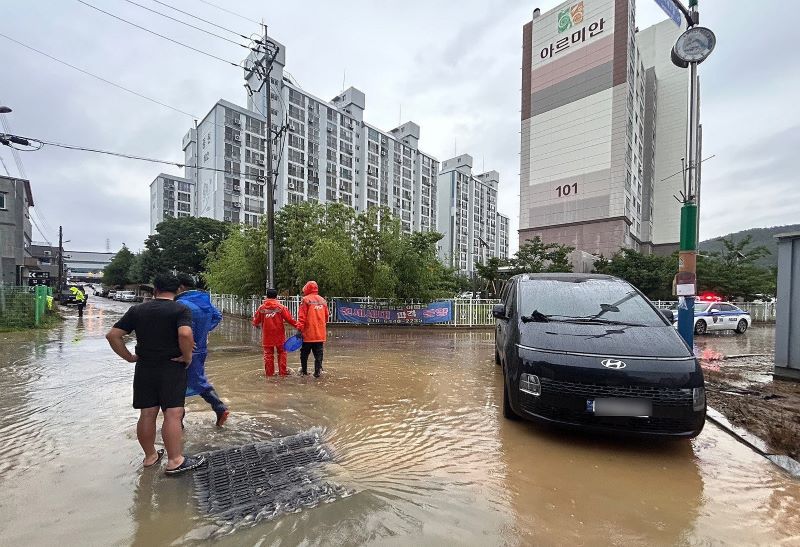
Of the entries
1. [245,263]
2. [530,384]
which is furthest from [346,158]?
[530,384]

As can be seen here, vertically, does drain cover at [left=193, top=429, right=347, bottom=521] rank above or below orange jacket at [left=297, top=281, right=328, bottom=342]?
below

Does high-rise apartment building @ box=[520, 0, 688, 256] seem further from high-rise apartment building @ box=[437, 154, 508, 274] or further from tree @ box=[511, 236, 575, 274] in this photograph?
high-rise apartment building @ box=[437, 154, 508, 274]

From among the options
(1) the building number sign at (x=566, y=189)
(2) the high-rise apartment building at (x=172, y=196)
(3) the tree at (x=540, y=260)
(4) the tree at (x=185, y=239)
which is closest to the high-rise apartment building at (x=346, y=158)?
(4) the tree at (x=185, y=239)

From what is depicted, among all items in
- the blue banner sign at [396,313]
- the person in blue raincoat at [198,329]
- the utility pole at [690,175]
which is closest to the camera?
the person in blue raincoat at [198,329]

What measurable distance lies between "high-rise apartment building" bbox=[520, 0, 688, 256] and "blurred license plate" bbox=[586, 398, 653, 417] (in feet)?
130

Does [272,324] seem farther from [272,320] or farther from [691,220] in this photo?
[691,220]

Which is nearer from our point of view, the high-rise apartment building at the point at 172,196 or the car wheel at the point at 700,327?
the car wheel at the point at 700,327

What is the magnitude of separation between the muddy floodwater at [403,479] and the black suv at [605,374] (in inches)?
14.1

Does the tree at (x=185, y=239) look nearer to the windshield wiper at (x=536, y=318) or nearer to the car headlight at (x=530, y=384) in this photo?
the windshield wiper at (x=536, y=318)

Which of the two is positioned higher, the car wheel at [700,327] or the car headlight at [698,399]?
the car headlight at [698,399]

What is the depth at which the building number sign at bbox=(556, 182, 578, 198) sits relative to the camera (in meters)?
42.5

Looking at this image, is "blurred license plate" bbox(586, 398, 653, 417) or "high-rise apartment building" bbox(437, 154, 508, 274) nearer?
"blurred license plate" bbox(586, 398, 653, 417)

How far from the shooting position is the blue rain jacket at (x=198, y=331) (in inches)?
159

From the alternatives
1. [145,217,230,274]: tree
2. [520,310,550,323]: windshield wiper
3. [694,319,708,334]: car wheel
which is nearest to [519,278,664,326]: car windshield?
[520,310,550,323]: windshield wiper
